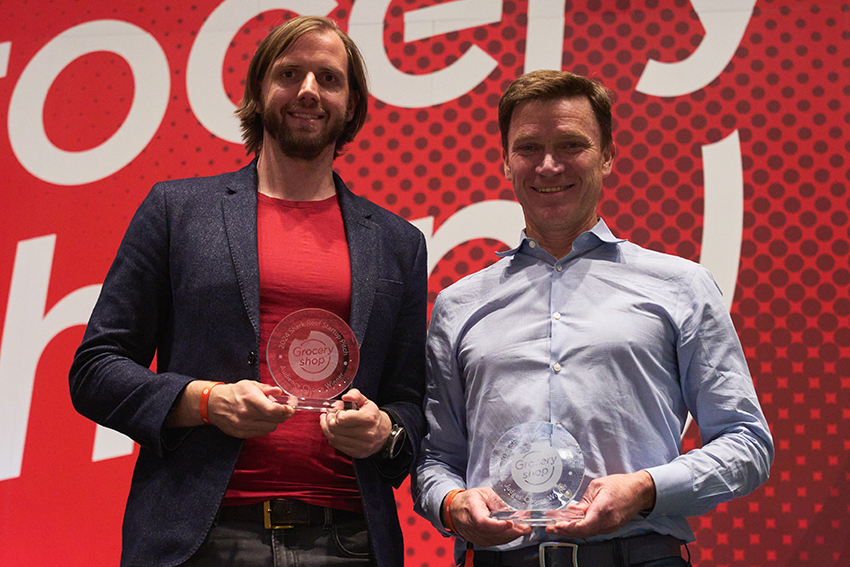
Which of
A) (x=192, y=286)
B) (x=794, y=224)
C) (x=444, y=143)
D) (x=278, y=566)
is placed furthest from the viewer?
(x=444, y=143)

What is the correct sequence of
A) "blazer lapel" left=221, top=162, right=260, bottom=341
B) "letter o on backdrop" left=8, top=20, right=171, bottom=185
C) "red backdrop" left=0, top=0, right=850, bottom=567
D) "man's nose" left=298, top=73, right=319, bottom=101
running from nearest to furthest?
1. "blazer lapel" left=221, top=162, right=260, bottom=341
2. "man's nose" left=298, top=73, right=319, bottom=101
3. "red backdrop" left=0, top=0, right=850, bottom=567
4. "letter o on backdrop" left=8, top=20, right=171, bottom=185

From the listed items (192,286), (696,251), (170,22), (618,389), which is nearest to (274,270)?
(192,286)

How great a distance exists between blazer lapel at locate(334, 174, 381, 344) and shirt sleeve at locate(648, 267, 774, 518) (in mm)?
705

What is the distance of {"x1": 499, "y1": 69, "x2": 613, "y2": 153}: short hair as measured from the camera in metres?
1.97

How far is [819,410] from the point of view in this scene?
10.0ft

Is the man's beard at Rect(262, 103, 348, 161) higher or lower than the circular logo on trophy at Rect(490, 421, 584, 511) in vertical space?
higher

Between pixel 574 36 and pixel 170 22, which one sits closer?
pixel 574 36

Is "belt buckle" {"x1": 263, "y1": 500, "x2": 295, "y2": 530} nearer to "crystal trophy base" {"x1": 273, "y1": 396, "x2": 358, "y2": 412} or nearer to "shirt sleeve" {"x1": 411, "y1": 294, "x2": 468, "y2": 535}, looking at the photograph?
"crystal trophy base" {"x1": 273, "y1": 396, "x2": 358, "y2": 412}

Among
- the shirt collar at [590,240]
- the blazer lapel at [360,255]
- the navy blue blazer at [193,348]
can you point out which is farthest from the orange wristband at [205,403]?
the shirt collar at [590,240]

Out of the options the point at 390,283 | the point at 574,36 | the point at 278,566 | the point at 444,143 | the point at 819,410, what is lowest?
the point at 819,410

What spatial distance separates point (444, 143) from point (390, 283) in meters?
1.56

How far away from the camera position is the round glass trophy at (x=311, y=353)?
173cm

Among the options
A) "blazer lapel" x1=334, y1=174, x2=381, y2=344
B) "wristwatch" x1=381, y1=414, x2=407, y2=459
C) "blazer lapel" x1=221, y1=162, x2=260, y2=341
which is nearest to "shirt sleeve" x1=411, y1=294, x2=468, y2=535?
"wristwatch" x1=381, y1=414, x2=407, y2=459

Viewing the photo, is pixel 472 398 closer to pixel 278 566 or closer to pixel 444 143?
pixel 278 566
